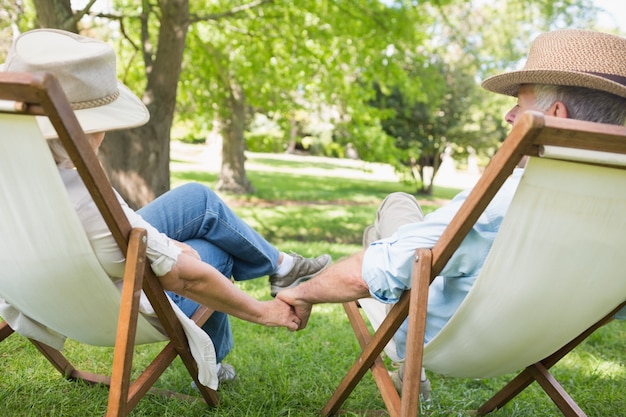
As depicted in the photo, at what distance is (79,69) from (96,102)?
12 cm

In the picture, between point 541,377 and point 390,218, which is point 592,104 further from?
point 541,377

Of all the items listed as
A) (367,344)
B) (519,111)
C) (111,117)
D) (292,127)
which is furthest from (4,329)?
(292,127)

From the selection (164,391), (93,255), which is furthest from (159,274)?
(164,391)

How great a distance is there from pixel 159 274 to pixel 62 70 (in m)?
0.66

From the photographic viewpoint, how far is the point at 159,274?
1.77 meters

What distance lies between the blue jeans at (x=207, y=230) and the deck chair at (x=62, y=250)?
0.45 meters

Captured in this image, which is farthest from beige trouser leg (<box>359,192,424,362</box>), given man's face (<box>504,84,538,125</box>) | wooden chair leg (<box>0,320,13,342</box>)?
wooden chair leg (<box>0,320,13,342</box>)

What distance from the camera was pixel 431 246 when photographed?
1.74 metres

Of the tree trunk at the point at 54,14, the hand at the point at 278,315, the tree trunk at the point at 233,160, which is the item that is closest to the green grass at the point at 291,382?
the hand at the point at 278,315

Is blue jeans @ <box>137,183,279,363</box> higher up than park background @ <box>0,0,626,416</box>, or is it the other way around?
blue jeans @ <box>137,183,279,363</box>

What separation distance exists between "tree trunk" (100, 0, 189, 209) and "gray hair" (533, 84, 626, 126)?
5503mm

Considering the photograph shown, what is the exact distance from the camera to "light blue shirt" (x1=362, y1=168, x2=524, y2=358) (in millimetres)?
1747

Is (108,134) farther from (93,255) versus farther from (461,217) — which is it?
(461,217)

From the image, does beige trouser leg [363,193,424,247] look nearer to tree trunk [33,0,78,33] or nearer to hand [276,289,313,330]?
hand [276,289,313,330]
